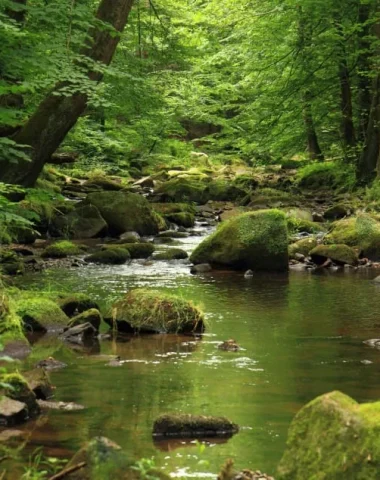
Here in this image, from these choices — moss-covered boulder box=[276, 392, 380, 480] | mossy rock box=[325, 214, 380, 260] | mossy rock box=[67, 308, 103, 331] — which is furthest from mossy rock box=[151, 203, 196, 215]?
moss-covered boulder box=[276, 392, 380, 480]

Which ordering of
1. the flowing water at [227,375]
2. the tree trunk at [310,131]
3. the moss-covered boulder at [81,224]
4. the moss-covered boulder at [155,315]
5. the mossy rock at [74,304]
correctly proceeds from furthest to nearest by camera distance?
1. the tree trunk at [310,131]
2. the moss-covered boulder at [81,224]
3. the mossy rock at [74,304]
4. the moss-covered boulder at [155,315]
5. the flowing water at [227,375]

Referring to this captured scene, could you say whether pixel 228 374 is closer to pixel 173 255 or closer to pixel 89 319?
pixel 89 319

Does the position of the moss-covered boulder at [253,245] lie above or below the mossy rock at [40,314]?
above

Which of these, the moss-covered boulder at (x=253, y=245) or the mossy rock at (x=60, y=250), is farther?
the mossy rock at (x=60, y=250)

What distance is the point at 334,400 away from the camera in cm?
393

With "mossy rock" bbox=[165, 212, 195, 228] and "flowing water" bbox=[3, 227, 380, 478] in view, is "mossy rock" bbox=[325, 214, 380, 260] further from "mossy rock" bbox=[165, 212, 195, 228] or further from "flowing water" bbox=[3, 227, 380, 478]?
"mossy rock" bbox=[165, 212, 195, 228]

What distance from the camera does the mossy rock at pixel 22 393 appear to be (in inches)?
205

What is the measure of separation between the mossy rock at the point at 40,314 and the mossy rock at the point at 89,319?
6.0 inches

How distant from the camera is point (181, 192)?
959 inches

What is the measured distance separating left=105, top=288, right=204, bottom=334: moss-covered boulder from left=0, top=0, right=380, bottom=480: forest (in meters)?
0.02

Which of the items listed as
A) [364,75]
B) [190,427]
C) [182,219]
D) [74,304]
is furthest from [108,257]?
[364,75]

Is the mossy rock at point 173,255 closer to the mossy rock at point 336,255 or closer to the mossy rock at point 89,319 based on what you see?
the mossy rock at point 336,255

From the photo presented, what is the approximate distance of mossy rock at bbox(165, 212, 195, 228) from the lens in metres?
19.6

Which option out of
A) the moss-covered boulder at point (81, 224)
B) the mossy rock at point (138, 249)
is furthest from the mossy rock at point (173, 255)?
the moss-covered boulder at point (81, 224)
